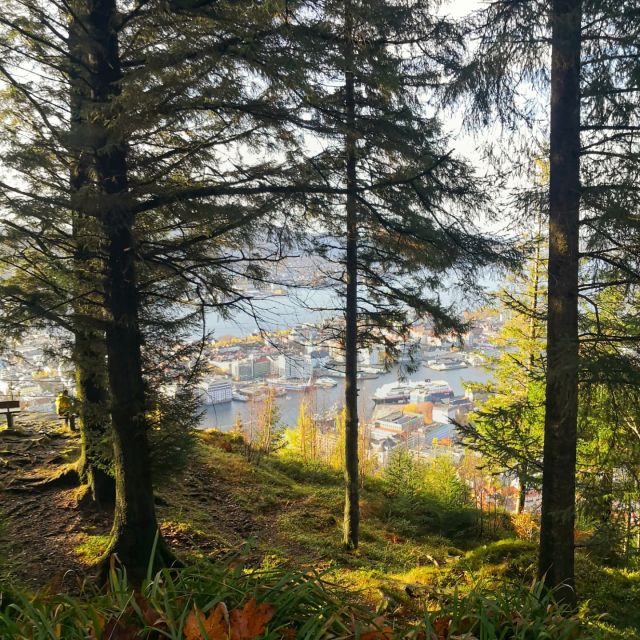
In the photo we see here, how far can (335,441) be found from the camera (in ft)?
53.7

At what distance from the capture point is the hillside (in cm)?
548

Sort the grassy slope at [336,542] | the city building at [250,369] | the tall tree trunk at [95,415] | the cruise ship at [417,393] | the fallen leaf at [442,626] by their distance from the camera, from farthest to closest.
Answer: the cruise ship at [417,393], the city building at [250,369], the grassy slope at [336,542], the tall tree trunk at [95,415], the fallen leaf at [442,626]

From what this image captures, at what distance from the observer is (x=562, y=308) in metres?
4.68

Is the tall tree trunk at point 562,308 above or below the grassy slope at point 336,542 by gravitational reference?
above

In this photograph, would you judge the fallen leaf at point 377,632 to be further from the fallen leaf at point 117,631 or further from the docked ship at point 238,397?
the docked ship at point 238,397

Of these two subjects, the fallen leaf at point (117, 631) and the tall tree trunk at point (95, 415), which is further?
the tall tree trunk at point (95, 415)

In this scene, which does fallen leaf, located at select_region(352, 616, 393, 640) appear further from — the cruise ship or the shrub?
the cruise ship

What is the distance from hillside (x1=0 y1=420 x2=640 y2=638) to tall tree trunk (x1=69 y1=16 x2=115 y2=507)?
2.42 feet

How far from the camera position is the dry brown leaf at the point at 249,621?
1.01 m

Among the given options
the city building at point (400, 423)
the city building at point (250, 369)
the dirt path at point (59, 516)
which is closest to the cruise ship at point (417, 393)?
the city building at point (400, 423)

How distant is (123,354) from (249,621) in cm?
399

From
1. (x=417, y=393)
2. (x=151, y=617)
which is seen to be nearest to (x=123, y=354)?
(x=151, y=617)

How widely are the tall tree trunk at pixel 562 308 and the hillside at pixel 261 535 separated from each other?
58 centimetres

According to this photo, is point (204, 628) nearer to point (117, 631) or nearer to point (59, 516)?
point (117, 631)
